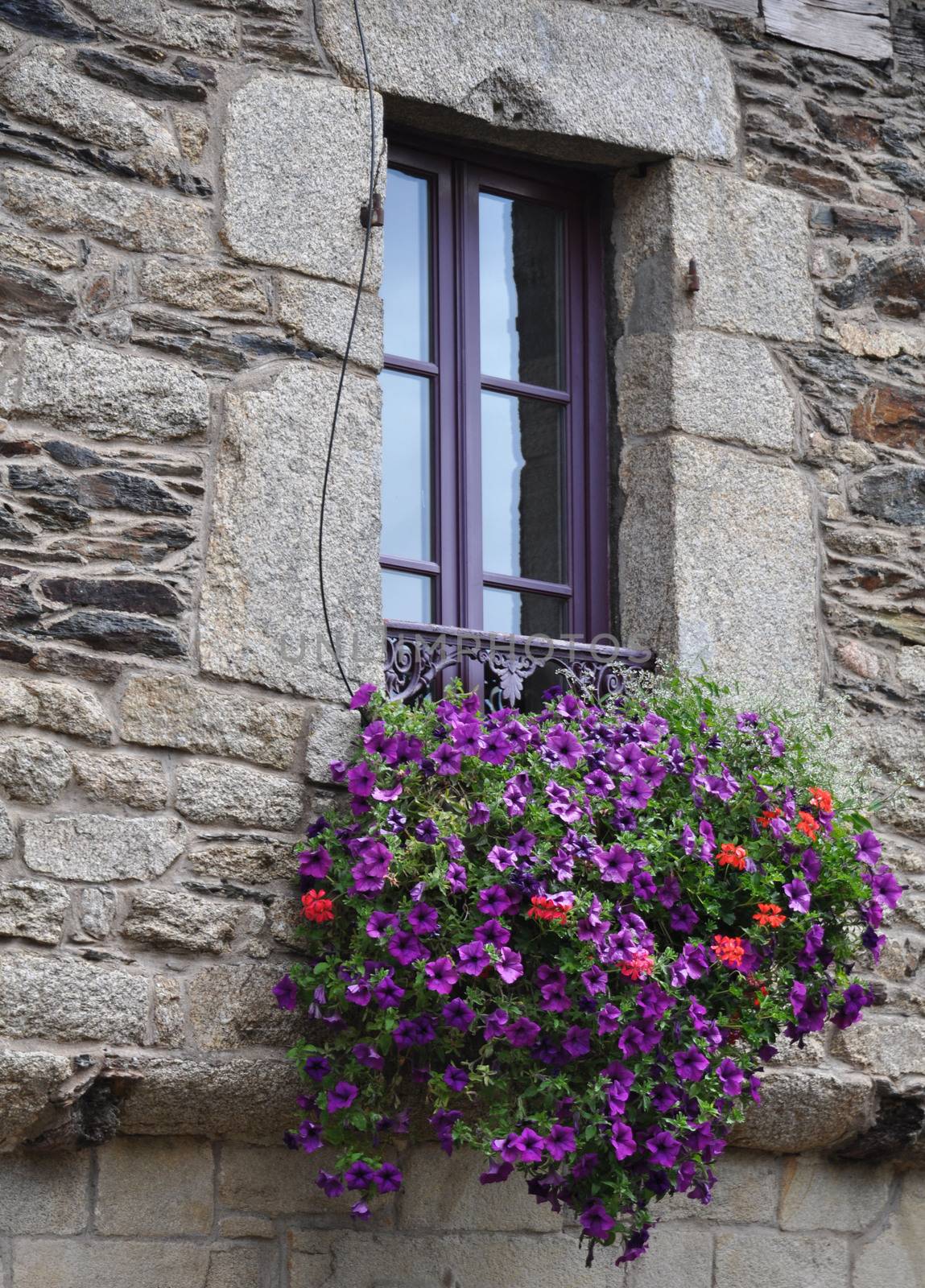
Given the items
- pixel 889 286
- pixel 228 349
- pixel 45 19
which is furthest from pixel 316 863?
pixel 889 286

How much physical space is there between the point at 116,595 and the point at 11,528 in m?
0.25

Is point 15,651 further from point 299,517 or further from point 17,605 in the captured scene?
point 299,517

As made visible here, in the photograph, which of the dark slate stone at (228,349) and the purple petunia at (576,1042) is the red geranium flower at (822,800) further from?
the dark slate stone at (228,349)

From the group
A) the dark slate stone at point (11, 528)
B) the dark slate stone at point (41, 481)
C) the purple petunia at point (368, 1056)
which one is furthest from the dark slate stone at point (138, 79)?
the purple petunia at point (368, 1056)

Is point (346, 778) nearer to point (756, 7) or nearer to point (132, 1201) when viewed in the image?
point (132, 1201)

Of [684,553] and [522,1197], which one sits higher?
[684,553]

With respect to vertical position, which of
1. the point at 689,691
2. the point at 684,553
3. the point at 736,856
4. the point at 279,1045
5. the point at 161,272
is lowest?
the point at 279,1045

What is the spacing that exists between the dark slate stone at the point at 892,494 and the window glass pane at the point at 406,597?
3.87 feet

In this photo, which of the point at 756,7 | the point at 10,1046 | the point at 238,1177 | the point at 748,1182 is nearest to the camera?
the point at 10,1046

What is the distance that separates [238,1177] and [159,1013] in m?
0.40

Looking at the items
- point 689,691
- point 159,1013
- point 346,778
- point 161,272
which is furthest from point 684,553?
point 159,1013

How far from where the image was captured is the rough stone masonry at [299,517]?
3.70 metres

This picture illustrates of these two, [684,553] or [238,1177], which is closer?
[238,1177]

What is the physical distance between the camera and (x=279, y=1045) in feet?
12.5
